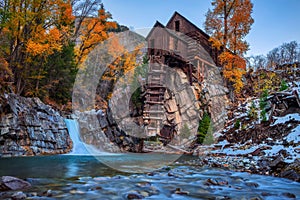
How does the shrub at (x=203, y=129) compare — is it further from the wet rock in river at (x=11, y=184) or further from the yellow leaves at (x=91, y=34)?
the wet rock in river at (x=11, y=184)

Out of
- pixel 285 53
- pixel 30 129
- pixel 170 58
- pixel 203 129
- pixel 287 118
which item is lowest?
pixel 203 129

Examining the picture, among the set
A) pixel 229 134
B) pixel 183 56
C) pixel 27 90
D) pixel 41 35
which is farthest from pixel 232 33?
pixel 27 90

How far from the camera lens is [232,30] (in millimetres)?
21438

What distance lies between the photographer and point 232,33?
2145 centimetres

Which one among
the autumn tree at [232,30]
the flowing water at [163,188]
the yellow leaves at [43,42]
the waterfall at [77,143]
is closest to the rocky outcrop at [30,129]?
the waterfall at [77,143]

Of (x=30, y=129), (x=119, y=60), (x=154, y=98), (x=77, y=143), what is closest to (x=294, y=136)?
(x=154, y=98)

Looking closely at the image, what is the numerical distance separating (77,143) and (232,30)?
54.9ft

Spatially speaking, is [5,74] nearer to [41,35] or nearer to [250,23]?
[41,35]

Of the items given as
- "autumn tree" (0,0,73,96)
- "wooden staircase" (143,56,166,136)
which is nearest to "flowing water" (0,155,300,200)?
"autumn tree" (0,0,73,96)

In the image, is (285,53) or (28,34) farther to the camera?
(285,53)

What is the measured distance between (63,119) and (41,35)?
577cm

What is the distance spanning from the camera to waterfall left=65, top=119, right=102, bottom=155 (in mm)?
15244

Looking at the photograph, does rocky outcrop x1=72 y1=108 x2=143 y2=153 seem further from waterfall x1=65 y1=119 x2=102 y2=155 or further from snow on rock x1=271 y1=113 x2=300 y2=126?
snow on rock x1=271 y1=113 x2=300 y2=126

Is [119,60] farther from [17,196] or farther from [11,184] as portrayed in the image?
[17,196]
